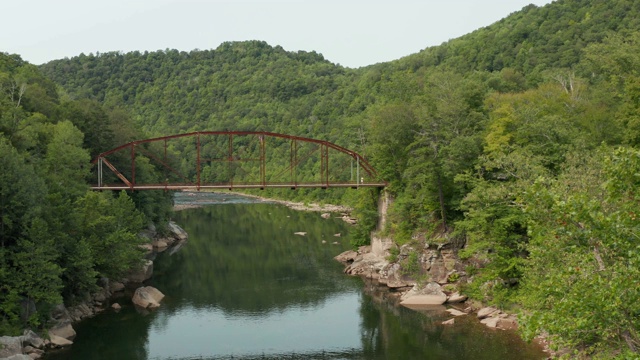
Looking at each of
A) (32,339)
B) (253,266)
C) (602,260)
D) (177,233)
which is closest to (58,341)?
(32,339)

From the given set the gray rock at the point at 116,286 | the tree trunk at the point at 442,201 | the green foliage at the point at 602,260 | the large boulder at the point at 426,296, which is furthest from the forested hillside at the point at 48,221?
the green foliage at the point at 602,260

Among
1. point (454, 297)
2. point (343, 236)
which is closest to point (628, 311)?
point (454, 297)

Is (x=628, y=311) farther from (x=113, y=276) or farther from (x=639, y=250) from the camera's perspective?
(x=113, y=276)

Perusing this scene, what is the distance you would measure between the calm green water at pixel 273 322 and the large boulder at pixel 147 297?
46 centimetres

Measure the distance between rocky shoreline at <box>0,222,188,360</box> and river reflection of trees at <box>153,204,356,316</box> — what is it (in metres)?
1.17

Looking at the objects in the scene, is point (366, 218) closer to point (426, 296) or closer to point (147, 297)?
point (426, 296)

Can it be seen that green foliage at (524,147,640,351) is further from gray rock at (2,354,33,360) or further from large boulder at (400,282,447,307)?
large boulder at (400,282,447,307)

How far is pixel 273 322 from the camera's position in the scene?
31.5 metres

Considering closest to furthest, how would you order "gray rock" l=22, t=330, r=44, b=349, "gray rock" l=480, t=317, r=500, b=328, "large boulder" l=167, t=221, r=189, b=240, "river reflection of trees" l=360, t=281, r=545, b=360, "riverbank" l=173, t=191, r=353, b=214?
"gray rock" l=22, t=330, r=44, b=349 < "river reflection of trees" l=360, t=281, r=545, b=360 < "gray rock" l=480, t=317, r=500, b=328 < "large boulder" l=167, t=221, r=189, b=240 < "riverbank" l=173, t=191, r=353, b=214

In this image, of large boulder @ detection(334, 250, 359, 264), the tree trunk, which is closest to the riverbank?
large boulder @ detection(334, 250, 359, 264)

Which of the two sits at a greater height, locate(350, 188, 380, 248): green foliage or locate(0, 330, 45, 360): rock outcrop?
locate(350, 188, 380, 248): green foliage

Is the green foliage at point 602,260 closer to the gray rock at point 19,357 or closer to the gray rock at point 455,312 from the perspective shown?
the gray rock at point 19,357

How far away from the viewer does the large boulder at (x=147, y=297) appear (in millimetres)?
33844

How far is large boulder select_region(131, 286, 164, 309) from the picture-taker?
33.8 meters
